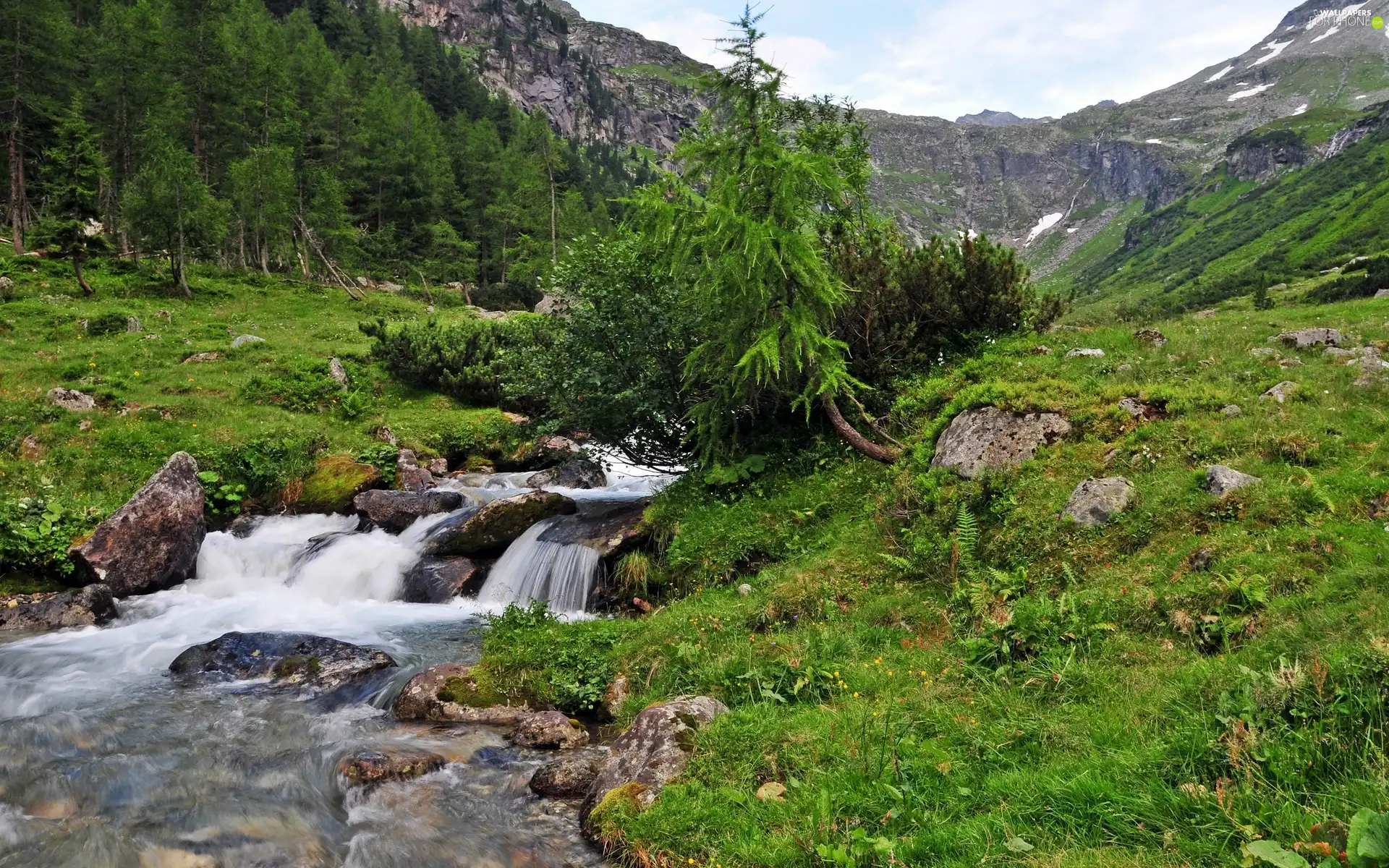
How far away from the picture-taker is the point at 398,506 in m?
18.0

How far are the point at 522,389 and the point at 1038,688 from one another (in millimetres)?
13529

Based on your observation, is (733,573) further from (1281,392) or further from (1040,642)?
(1281,392)

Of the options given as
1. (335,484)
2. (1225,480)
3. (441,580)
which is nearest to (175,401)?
(335,484)

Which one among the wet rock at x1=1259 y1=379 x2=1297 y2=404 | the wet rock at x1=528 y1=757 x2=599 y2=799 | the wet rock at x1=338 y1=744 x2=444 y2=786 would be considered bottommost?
the wet rock at x1=338 y1=744 x2=444 y2=786

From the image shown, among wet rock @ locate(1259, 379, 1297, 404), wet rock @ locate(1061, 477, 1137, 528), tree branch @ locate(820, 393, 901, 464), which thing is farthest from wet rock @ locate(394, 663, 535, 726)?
wet rock @ locate(1259, 379, 1297, 404)

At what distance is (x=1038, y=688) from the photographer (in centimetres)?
633

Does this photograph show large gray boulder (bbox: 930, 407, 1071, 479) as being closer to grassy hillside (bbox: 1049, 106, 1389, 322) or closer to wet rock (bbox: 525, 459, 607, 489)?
wet rock (bbox: 525, 459, 607, 489)

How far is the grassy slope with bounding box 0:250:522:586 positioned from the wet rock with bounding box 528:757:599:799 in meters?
13.6

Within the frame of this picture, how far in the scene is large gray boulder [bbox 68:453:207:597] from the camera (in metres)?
14.0

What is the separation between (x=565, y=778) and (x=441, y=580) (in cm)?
889

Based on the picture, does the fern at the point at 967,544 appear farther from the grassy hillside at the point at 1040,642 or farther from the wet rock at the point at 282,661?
the wet rock at the point at 282,661

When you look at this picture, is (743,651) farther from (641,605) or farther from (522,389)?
(522,389)

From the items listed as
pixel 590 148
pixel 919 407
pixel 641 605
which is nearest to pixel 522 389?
pixel 641 605

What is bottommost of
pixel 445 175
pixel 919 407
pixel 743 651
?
pixel 743 651
